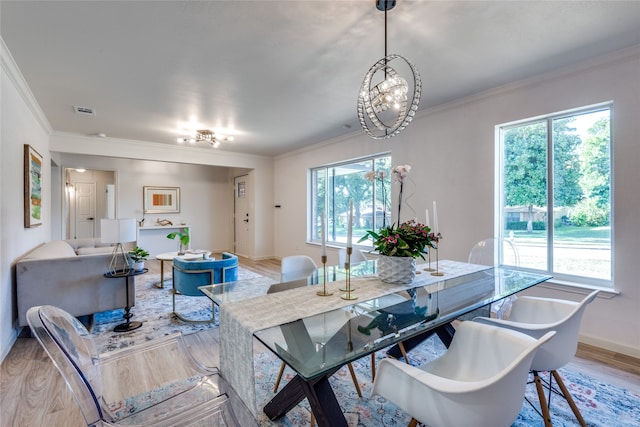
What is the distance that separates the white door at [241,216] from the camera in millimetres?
7211

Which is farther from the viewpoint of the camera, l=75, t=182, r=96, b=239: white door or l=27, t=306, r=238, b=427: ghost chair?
l=75, t=182, r=96, b=239: white door

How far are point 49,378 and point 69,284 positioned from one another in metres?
0.97

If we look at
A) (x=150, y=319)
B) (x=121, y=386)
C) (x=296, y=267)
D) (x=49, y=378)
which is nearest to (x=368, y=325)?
(x=296, y=267)

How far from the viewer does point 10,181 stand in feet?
8.45

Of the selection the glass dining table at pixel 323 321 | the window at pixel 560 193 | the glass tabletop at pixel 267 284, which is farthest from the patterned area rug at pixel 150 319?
the window at pixel 560 193

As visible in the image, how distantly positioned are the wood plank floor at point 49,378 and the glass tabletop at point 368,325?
2.98 ft

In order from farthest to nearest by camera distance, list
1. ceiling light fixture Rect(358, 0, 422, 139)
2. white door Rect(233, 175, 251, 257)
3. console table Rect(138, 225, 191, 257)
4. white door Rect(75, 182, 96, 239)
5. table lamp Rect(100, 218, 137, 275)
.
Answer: white door Rect(75, 182, 96, 239)
white door Rect(233, 175, 251, 257)
console table Rect(138, 225, 191, 257)
table lamp Rect(100, 218, 137, 275)
ceiling light fixture Rect(358, 0, 422, 139)

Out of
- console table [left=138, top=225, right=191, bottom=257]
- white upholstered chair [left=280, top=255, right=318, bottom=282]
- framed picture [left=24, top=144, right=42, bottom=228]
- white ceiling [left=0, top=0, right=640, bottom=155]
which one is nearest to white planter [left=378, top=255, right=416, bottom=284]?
white upholstered chair [left=280, top=255, right=318, bottom=282]

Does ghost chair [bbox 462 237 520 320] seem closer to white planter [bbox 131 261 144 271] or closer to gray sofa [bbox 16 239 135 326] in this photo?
white planter [bbox 131 261 144 271]

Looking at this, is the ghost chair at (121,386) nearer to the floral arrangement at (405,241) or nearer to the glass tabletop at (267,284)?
the glass tabletop at (267,284)

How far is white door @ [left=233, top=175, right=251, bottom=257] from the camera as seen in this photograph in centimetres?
721

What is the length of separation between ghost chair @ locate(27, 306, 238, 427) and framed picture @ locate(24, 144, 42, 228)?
2252mm

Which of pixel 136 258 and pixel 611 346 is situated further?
pixel 136 258

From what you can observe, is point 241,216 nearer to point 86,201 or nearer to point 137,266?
point 86,201
